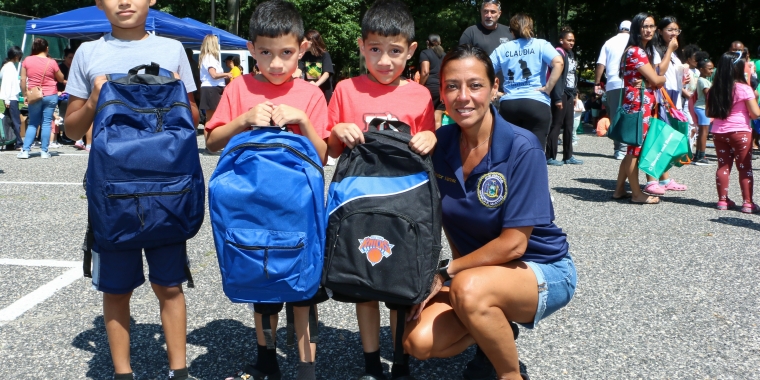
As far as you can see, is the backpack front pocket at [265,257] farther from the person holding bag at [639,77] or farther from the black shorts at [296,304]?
A: the person holding bag at [639,77]

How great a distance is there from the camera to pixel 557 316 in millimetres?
3703

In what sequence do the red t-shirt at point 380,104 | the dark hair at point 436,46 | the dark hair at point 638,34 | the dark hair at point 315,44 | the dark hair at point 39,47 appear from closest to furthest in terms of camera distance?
the red t-shirt at point 380,104
the dark hair at point 638,34
the dark hair at point 315,44
the dark hair at point 436,46
the dark hair at point 39,47

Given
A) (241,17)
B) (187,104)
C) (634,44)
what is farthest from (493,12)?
A: (241,17)

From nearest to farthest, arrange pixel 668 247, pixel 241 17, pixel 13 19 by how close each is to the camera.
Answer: pixel 668 247 < pixel 13 19 < pixel 241 17

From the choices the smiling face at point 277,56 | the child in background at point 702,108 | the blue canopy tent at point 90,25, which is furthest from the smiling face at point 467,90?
the blue canopy tent at point 90,25

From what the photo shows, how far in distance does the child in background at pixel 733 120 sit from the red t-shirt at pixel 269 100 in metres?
5.40

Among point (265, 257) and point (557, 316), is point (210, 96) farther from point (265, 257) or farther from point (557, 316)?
point (265, 257)

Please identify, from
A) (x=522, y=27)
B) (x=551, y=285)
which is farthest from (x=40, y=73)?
(x=551, y=285)

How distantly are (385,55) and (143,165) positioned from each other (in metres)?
1.03

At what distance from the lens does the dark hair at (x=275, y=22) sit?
2.63 meters

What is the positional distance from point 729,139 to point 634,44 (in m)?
1.36

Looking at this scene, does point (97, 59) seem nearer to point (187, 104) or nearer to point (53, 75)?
point (187, 104)

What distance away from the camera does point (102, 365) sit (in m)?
3.05

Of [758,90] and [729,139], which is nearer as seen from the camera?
[729,139]
